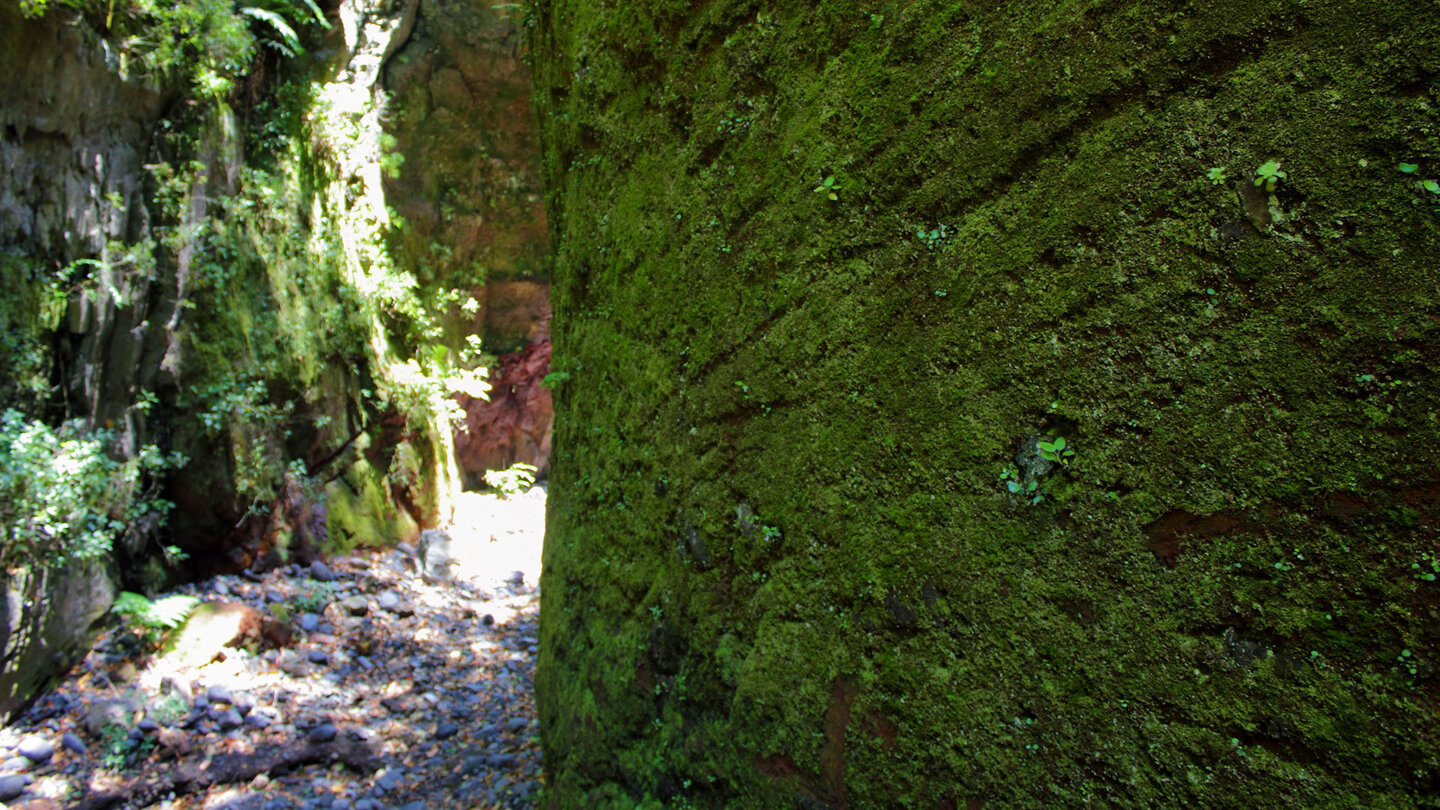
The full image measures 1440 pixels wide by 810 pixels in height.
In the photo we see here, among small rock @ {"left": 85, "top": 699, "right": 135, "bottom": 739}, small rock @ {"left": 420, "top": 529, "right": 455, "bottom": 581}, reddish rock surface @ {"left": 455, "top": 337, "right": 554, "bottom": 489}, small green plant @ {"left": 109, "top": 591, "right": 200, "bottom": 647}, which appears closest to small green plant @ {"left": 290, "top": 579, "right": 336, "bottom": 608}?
small green plant @ {"left": 109, "top": 591, "right": 200, "bottom": 647}

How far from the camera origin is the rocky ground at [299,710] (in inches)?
154

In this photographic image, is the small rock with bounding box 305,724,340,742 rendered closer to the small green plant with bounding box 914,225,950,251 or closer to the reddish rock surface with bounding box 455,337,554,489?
the small green plant with bounding box 914,225,950,251

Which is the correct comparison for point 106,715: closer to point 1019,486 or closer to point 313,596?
point 313,596

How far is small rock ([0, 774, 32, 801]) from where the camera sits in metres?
3.67

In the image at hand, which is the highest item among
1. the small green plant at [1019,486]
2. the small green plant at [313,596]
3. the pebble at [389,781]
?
the small green plant at [1019,486]

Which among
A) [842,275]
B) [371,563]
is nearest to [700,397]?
[842,275]

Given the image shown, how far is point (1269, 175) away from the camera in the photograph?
1.17m

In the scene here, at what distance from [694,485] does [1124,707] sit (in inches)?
54.2

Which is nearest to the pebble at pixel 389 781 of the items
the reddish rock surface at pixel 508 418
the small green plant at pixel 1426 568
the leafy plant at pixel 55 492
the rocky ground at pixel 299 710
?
the rocky ground at pixel 299 710

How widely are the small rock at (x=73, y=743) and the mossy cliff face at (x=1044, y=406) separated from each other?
3671 mm

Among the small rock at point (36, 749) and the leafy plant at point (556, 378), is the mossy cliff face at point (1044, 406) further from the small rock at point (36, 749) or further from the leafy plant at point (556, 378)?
the small rock at point (36, 749)

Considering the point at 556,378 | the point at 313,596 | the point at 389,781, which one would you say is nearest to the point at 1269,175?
the point at 556,378

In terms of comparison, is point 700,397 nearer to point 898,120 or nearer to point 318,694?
point 898,120

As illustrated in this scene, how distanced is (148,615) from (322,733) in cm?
156
